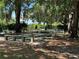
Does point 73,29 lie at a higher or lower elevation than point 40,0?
lower

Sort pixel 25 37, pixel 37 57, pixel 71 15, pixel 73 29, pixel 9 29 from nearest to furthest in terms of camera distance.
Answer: pixel 37 57
pixel 25 37
pixel 73 29
pixel 71 15
pixel 9 29

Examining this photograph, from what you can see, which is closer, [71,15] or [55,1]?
[55,1]

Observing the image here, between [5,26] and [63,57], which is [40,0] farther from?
[5,26]

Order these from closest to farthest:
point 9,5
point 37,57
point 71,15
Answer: point 37,57
point 71,15
point 9,5

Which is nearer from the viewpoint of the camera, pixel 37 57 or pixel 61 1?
pixel 37 57

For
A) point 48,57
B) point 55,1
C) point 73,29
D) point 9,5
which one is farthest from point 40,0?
point 9,5

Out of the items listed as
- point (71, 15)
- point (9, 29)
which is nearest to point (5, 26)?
point (9, 29)

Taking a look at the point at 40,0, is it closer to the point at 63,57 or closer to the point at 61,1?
the point at 61,1

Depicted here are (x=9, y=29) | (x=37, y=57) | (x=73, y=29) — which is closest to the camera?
(x=37, y=57)

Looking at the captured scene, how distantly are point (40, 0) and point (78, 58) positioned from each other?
23.3 feet

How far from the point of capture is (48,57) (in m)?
11.7

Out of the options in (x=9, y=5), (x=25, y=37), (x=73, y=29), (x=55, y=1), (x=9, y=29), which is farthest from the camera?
(x=9, y=29)

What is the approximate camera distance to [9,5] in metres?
28.2

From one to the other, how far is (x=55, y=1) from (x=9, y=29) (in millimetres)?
19754
